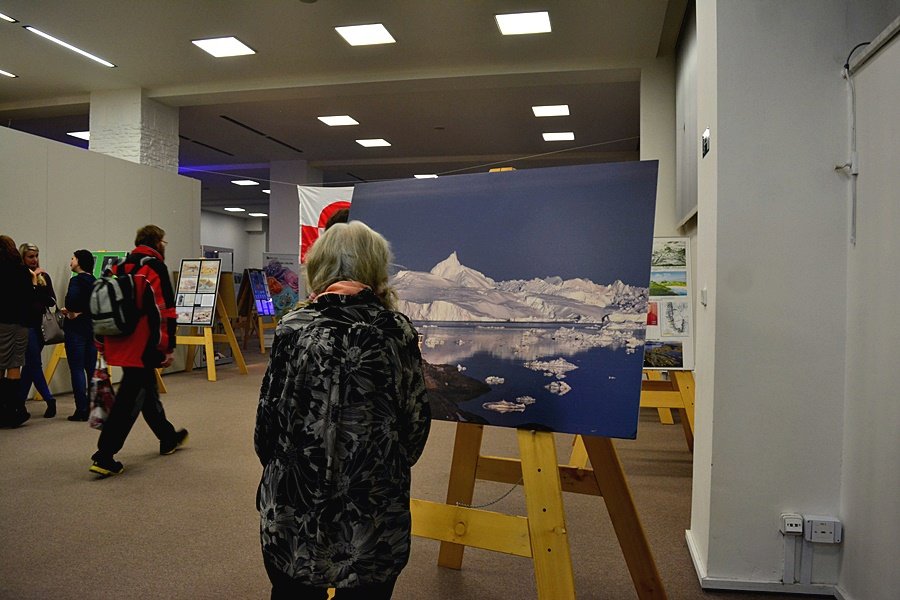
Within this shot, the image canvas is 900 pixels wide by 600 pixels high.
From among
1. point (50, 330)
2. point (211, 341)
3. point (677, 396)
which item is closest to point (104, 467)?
point (50, 330)

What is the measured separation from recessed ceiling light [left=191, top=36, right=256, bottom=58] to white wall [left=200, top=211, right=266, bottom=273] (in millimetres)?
15277

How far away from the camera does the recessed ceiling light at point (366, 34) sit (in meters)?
6.46

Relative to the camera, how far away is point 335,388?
159cm

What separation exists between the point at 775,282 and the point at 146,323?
130 inches

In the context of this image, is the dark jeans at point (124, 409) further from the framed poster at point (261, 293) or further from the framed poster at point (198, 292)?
the framed poster at point (261, 293)

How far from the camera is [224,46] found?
22.8 feet

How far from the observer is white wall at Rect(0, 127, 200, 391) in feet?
21.6

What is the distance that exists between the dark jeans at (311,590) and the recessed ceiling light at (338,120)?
8647 millimetres

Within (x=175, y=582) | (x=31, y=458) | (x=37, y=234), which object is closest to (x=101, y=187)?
(x=37, y=234)

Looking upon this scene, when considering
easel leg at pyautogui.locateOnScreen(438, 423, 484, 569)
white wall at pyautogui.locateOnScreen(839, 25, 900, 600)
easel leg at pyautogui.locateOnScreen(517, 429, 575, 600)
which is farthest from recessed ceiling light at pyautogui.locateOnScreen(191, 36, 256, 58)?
easel leg at pyautogui.locateOnScreen(517, 429, 575, 600)

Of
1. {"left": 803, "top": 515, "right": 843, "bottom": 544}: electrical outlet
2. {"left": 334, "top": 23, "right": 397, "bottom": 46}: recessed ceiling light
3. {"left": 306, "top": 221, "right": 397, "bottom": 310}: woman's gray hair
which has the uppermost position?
{"left": 334, "top": 23, "right": 397, "bottom": 46}: recessed ceiling light

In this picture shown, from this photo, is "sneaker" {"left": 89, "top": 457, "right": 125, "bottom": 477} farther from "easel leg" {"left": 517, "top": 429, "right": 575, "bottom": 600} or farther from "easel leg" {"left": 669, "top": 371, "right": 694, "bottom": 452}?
"easel leg" {"left": 669, "top": 371, "right": 694, "bottom": 452}

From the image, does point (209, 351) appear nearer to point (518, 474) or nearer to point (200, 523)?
point (200, 523)

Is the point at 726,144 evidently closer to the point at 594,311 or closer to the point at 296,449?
the point at 594,311
